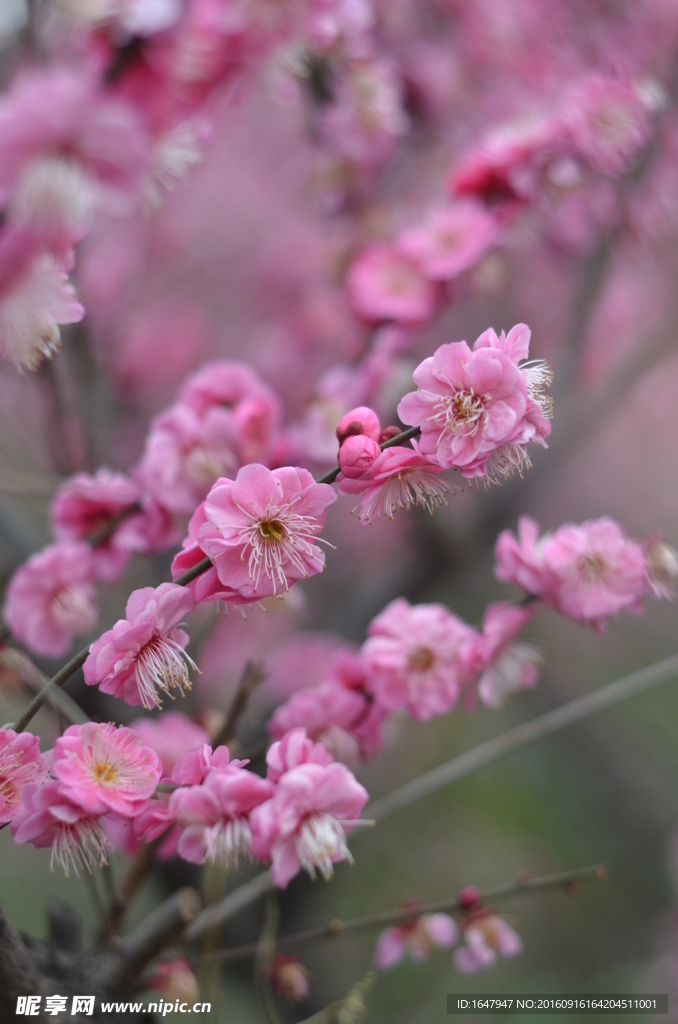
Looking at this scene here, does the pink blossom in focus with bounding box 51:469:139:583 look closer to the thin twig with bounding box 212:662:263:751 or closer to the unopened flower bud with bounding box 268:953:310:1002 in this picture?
the thin twig with bounding box 212:662:263:751

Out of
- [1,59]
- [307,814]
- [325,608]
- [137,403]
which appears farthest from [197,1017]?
[1,59]

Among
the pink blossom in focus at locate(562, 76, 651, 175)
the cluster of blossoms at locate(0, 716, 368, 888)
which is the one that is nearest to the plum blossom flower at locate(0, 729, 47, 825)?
the cluster of blossoms at locate(0, 716, 368, 888)

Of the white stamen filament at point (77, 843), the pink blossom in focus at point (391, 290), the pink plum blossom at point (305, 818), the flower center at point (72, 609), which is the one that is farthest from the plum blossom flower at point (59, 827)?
the pink blossom in focus at point (391, 290)

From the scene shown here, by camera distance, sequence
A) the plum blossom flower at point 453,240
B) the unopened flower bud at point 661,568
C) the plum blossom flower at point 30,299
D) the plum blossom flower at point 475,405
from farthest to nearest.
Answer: the plum blossom flower at point 453,240
the unopened flower bud at point 661,568
the plum blossom flower at point 475,405
the plum blossom flower at point 30,299

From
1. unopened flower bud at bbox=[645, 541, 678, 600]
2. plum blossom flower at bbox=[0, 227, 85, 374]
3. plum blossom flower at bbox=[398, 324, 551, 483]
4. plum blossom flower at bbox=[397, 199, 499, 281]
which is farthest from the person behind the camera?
plum blossom flower at bbox=[397, 199, 499, 281]

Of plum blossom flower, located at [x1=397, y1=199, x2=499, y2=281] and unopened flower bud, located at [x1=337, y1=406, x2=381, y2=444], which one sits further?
plum blossom flower, located at [x1=397, y1=199, x2=499, y2=281]

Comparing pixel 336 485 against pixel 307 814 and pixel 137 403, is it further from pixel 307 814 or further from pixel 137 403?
pixel 137 403

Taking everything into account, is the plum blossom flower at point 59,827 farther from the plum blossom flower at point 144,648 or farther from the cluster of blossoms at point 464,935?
the cluster of blossoms at point 464,935

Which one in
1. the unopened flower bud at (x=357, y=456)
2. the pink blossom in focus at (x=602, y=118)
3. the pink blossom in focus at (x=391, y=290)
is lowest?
the unopened flower bud at (x=357, y=456)
